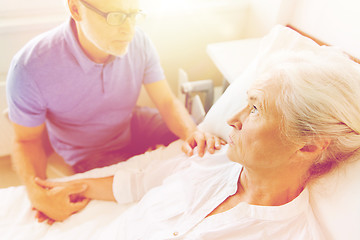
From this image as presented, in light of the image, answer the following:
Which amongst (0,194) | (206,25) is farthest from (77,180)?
(206,25)

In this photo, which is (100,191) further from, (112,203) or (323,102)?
(323,102)

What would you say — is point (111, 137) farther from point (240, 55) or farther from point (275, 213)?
point (275, 213)

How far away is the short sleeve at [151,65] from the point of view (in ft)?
4.11

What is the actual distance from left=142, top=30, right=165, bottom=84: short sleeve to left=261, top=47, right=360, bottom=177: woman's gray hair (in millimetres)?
684

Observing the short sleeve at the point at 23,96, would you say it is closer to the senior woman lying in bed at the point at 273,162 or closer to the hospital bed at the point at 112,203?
the hospital bed at the point at 112,203

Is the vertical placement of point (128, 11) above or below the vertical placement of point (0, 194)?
above

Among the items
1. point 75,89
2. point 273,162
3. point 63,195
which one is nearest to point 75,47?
point 75,89

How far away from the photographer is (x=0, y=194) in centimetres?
107

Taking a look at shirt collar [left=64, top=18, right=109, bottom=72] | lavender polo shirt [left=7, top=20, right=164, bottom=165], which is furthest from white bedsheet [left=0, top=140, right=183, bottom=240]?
shirt collar [left=64, top=18, right=109, bottom=72]

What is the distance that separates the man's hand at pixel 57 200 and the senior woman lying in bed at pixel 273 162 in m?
0.16

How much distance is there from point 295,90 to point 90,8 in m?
0.71

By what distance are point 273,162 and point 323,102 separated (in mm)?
199

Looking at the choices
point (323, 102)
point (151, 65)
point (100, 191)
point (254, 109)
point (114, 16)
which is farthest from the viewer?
point (151, 65)

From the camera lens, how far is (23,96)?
3.33ft
